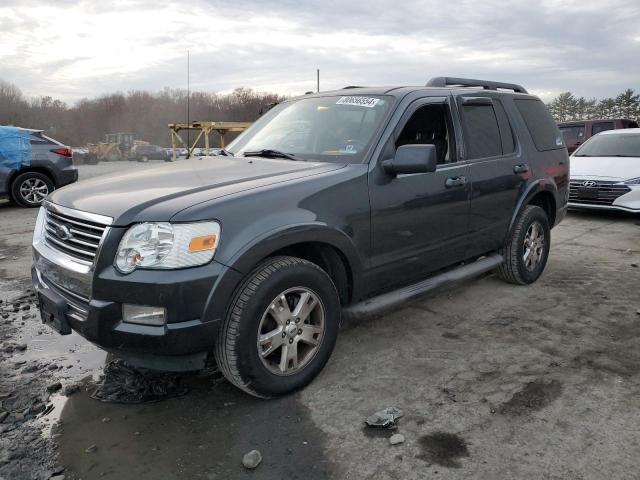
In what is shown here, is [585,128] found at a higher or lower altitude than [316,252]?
higher

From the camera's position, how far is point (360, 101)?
3830mm

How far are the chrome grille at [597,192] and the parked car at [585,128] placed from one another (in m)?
6.33

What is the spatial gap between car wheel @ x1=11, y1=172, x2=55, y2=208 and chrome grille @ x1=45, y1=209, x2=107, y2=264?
8035 mm

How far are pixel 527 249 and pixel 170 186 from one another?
3.57m

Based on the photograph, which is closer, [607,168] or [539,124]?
[539,124]

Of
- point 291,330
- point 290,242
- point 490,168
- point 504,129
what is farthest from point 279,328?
point 504,129

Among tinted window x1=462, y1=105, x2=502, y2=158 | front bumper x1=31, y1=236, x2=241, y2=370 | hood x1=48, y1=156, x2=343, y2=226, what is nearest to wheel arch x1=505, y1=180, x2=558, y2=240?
tinted window x1=462, y1=105, x2=502, y2=158

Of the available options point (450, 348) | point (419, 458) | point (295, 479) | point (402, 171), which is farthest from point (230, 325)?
point (450, 348)

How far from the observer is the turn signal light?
8.38ft

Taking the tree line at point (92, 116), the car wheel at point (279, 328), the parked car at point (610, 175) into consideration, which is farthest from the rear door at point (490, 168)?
the tree line at point (92, 116)

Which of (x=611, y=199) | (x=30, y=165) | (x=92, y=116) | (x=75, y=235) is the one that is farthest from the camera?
(x=92, y=116)

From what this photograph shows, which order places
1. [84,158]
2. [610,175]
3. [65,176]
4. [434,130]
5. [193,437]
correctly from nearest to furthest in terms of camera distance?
[193,437] < [434,130] < [610,175] < [65,176] < [84,158]

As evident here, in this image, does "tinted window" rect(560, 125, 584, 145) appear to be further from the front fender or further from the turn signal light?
the turn signal light

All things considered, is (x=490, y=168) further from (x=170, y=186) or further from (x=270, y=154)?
(x=170, y=186)
